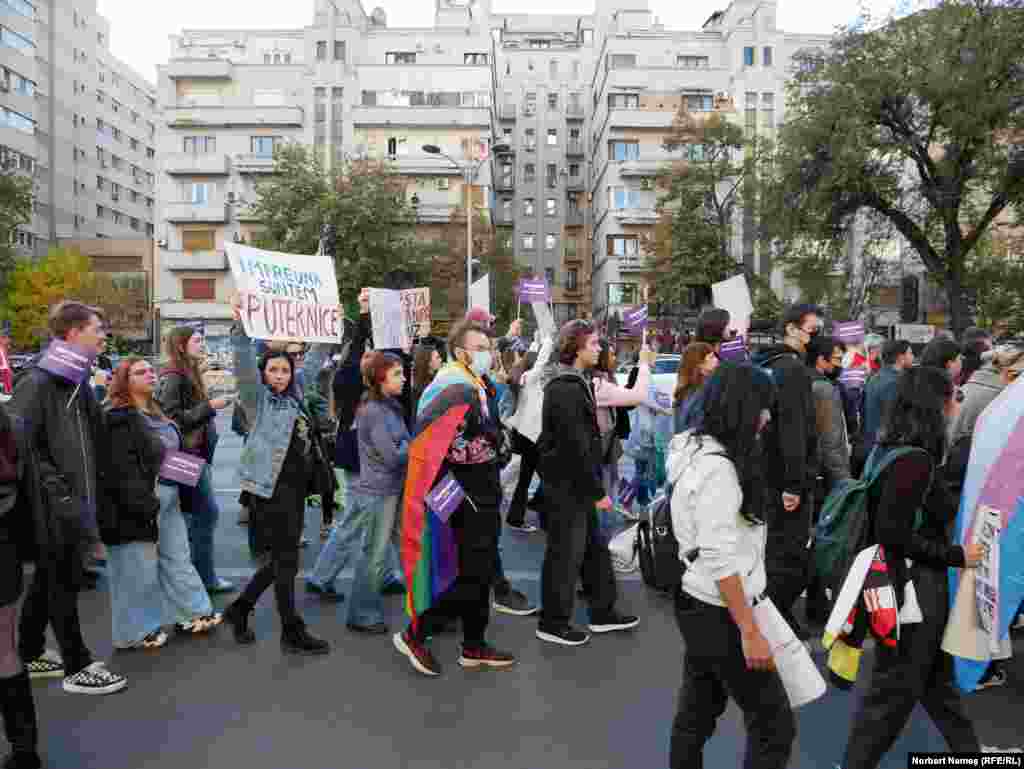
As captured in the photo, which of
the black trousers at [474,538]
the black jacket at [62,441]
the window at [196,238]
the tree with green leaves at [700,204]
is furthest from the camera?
the window at [196,238]

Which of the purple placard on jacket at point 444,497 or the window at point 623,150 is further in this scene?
the window at point 623,150

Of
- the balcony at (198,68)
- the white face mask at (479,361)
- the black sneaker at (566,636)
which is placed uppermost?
the balcony at (198,68)

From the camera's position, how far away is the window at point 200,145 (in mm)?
52469

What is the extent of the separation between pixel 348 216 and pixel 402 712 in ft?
117

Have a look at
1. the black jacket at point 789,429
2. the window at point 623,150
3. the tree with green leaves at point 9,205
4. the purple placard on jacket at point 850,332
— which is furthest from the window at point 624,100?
the black jacket at point 789,429

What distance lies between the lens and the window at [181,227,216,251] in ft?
173

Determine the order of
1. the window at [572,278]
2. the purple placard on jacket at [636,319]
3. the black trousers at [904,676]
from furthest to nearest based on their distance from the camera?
the window at [572,278]
the purple placard on jacket at [636,319]
the black trousers at [904,676]

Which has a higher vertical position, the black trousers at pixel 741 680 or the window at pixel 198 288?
the window at pixel 198 288

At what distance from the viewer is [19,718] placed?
3770mm

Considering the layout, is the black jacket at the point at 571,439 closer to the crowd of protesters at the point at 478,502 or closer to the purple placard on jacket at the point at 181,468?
the crowd of protesters at the point at 478,502

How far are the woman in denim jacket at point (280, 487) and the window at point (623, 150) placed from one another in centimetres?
4889

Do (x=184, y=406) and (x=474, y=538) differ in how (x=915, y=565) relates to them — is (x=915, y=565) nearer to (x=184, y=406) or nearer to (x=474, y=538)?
(x=474, y=538)

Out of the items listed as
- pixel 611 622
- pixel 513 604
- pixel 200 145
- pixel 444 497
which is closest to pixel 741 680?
pixel 444 497

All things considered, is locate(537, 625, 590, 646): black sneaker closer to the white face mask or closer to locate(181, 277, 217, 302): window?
the white face mask
